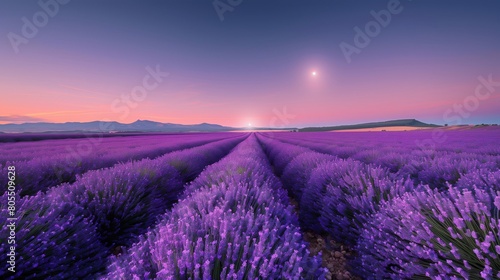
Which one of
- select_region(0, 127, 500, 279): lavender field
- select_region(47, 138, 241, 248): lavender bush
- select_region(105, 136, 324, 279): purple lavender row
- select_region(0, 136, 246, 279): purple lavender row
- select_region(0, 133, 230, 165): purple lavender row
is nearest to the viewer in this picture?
select_region(105, 136, 324, 279): purple lavender row

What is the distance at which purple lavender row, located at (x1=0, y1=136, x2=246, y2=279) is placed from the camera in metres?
1.62

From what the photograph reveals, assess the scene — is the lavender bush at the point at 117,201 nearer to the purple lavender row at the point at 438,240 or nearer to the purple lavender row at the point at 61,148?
the purple lavender row at the point at 438,240

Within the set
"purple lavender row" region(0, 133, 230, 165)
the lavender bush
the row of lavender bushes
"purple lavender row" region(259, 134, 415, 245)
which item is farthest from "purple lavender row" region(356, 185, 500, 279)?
"purple lavender row" region(0, 133, 230, 165)

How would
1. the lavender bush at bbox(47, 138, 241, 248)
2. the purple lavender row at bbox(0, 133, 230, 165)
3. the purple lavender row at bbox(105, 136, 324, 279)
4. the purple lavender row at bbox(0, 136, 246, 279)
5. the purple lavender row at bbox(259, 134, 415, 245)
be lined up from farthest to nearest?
the purple lavender row at bbox(0, 133, 230, 165) < the lavender bush at bbox(47, 138, 241, 248) < the purple lavender row at bbox(259, 134, 415, 245) < the purple lavender row at bbox(0, 136, 246, 279) < the purple lavender row at bbox(105, 136, 324, 279)

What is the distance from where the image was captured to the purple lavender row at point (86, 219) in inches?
63.9

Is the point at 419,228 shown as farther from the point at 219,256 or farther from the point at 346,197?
the point at 219,256

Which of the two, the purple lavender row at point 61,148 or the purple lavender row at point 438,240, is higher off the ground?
the purple lavender row at point 438,240

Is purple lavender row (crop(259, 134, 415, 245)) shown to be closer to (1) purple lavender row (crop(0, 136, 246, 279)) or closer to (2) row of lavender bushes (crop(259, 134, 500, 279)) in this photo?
(2) row of lavender bushes (crop(259, 134, 500, 279))

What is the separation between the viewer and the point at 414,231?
159 cm

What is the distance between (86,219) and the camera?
212 centimetres

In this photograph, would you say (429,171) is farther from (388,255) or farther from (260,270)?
(260,270)

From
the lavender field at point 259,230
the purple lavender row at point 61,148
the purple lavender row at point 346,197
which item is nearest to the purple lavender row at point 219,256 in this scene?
the lavender field at point 259,230

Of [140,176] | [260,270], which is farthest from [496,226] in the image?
[140,176]

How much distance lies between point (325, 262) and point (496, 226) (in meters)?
1.81
